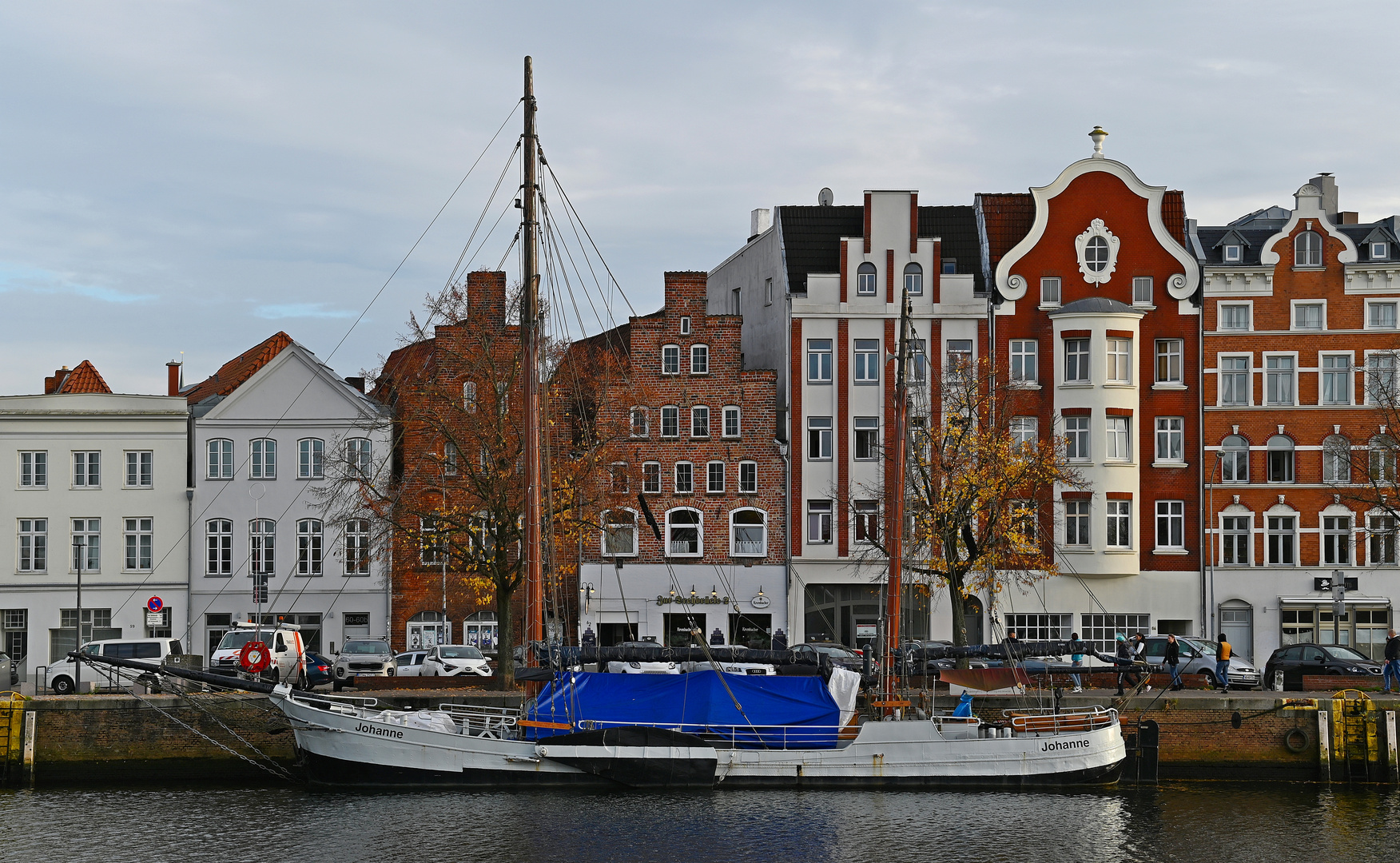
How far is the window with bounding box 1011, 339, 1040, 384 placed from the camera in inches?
2459

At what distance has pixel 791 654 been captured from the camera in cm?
4512

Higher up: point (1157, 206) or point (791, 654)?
A: point (1157, 206)

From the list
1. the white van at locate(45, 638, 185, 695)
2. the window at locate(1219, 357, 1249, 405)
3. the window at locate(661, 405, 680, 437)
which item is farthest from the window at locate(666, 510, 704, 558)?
the window at locate(1219, 357, 1249, 405)

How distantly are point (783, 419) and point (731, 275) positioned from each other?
1211 cm

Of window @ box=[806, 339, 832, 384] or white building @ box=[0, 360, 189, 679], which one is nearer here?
white building @ box=[0, 360, 189, 679]

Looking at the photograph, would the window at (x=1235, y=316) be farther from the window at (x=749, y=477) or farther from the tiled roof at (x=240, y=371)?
the tiled roof at (x=240, y=371)

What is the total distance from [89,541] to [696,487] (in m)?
24.8

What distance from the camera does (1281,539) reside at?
204ft

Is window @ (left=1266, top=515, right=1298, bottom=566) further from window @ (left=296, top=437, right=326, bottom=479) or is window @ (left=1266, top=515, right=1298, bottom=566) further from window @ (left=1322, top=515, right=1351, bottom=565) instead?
window @ (left=296, top=437, right=326, bottom=479)

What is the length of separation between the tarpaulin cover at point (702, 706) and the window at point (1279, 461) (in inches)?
→ 1223

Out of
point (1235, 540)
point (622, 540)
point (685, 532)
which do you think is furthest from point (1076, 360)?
point (622, 540)

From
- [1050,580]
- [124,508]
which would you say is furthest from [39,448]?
[1050,580]

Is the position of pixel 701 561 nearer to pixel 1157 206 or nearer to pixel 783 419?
pixel 783 419

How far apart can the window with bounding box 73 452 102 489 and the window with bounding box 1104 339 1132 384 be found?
41386 millimetres
